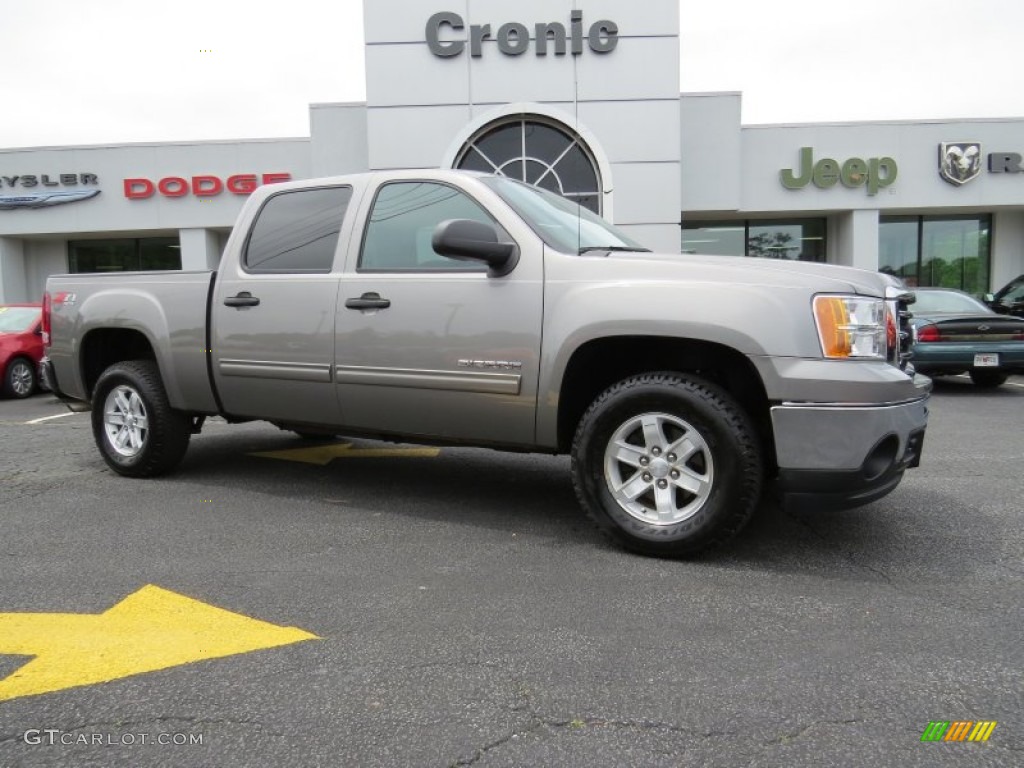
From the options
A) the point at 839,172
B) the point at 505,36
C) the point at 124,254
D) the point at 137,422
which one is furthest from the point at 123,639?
the point at 124,254

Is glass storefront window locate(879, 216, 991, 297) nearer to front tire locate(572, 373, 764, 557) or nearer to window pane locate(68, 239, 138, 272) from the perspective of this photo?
front tire locate(572, 373, 764, 557)

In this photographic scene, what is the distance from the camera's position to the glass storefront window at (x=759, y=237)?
2053cm

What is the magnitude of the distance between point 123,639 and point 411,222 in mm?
2506

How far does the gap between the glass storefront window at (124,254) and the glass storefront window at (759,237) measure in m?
14.9

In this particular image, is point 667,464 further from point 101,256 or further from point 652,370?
point 101,256

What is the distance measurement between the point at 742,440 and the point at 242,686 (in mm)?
2189

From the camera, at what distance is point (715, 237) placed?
20656 mm

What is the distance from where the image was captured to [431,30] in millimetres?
15812

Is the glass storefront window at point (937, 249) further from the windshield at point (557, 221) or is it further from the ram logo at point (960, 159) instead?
the windshield at point (557, 221)

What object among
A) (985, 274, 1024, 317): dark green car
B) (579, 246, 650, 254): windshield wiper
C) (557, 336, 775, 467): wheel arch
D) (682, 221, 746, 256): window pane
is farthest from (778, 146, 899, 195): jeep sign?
(557, 336, 775, 467): wheel arch

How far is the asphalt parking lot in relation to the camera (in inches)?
84.0

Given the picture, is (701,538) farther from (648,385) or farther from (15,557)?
(15,557)
